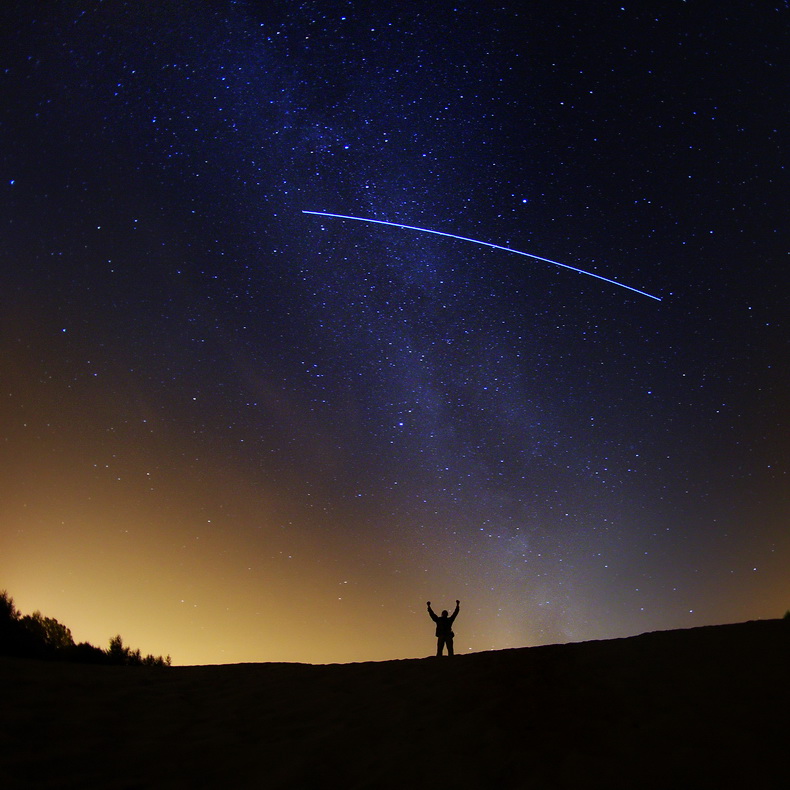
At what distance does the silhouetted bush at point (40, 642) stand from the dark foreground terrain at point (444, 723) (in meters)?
2.93

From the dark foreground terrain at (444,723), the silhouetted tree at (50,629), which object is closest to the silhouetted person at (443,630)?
the dark foreground terrain at (444,723)

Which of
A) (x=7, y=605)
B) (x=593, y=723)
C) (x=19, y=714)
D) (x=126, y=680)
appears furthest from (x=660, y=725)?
(x=7, y=605)

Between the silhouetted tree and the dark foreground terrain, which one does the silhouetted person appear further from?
the silhouetted tree

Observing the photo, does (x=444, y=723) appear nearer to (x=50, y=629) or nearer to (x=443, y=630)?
(x=443, y=630)

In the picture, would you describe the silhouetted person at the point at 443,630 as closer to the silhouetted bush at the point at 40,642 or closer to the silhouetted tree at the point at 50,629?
the silhouetted bush at the point at 40,642

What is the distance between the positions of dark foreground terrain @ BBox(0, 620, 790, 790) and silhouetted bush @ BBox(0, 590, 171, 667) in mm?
2926

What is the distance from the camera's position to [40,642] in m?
11.0

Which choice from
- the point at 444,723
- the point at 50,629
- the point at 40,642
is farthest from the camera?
the point at 50,629

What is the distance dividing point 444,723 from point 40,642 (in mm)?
9911

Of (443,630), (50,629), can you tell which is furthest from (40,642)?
(443,630)

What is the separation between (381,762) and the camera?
445 centimetres

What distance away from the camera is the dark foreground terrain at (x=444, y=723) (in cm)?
409

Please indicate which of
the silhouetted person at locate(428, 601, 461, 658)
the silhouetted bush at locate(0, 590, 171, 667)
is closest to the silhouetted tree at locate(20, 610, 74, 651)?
the silhouetted bush at locate(0, 590, 171, 667)

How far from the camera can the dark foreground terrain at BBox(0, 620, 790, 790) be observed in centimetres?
409
